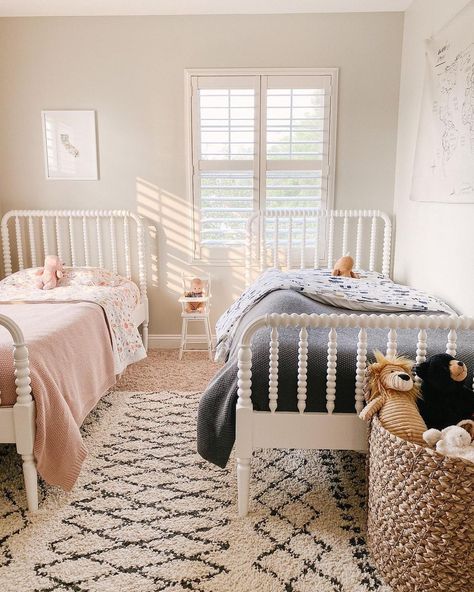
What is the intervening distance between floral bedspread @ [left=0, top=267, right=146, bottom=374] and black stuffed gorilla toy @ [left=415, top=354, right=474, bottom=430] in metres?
1.87

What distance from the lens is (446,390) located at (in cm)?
160

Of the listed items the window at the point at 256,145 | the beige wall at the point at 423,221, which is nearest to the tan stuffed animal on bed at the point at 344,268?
the beige wall at the point at 423,221

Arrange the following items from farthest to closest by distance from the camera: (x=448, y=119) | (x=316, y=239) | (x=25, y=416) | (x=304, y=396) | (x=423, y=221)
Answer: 1. (x=316, y=239)
2. (x=423, y=221)
3. (x=448, y=119)
4. (x=25, y=416)
5. (x=304, y=396)

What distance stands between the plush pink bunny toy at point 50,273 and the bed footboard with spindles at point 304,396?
2147mm

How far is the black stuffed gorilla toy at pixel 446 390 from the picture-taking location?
1596 mm

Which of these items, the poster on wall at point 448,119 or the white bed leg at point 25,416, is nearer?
the white bed leg at point 25,416

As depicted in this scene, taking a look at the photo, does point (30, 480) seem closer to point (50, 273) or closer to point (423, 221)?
point (50, 273)

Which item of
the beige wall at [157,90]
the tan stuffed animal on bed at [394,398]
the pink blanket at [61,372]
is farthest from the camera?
the beige wall at [157,90]

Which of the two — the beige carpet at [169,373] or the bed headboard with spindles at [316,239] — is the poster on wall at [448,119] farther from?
the beige carpet at [169,373]

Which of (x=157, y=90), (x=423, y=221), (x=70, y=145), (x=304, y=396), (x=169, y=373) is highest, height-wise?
(x=157, y=90)

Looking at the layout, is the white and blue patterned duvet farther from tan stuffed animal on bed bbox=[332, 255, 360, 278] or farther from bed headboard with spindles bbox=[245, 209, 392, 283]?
bed headboard with spindles bbox=[245, 209, 392, 283]

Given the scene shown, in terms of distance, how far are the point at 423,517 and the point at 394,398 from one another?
1.15 feet

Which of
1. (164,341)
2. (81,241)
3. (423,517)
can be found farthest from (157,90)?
(423,517)

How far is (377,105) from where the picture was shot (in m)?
3.69
